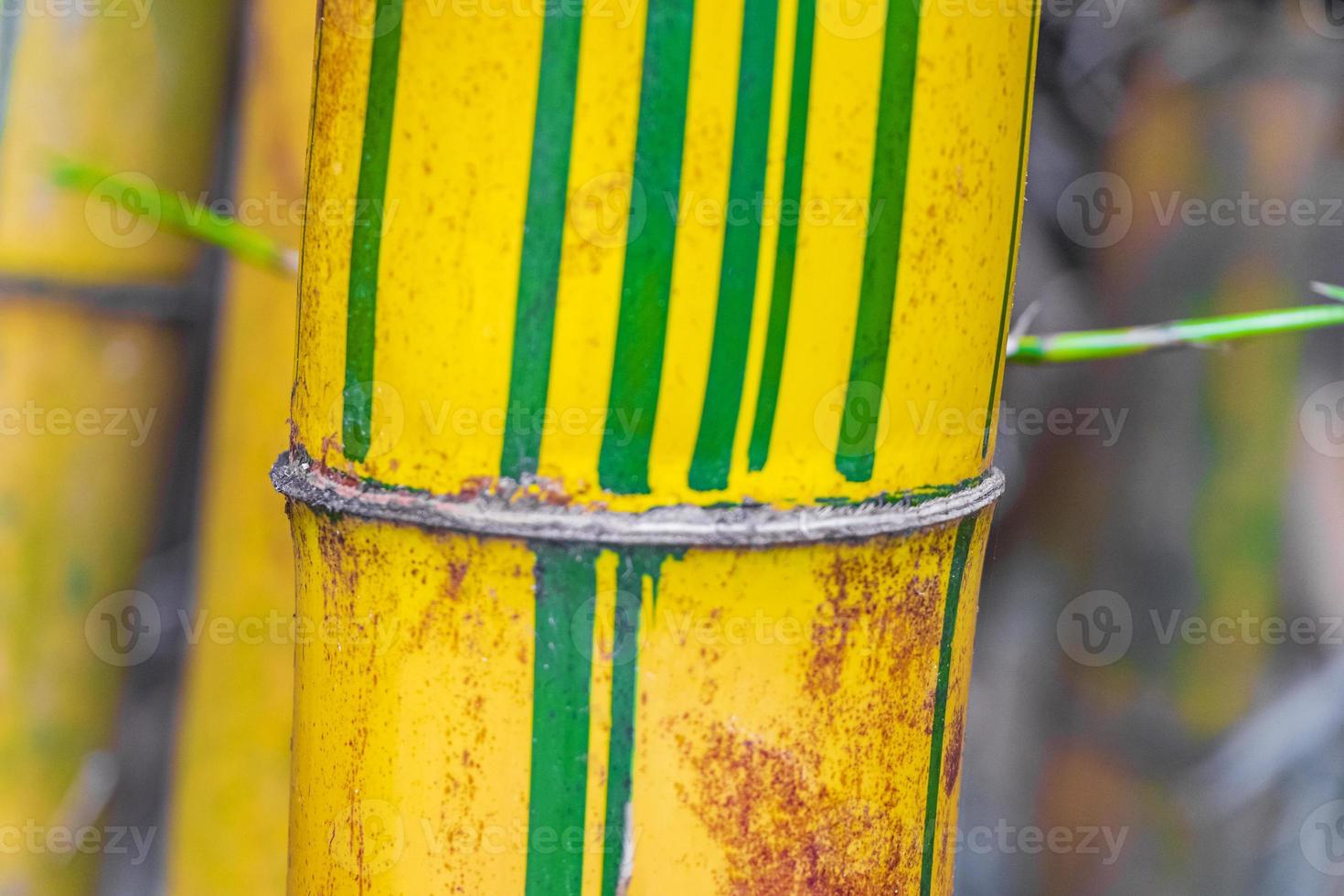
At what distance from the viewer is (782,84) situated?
20.4 inches

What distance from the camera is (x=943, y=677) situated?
2.08ft

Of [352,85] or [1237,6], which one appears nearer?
[352,85]

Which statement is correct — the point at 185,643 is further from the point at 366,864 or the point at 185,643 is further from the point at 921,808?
the point at 921,808

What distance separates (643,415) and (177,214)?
0.49 meters

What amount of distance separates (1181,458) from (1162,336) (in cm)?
36

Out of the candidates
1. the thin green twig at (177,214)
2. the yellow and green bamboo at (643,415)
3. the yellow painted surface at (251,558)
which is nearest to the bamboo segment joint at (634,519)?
the yellow and green bamboo at (643,415)

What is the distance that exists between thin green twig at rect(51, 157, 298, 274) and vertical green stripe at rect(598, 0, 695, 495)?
1.47 feet

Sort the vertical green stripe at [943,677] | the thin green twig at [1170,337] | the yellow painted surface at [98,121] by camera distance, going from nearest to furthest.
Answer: the vertical green stripe at [943,677]
the thin green twig at [1170,337]
the yellow painted surface at [98,121]

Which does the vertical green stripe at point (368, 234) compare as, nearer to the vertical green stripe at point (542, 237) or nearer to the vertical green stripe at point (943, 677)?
the vertical green stripe at point (542, 237)

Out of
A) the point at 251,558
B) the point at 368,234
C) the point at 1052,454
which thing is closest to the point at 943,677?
the point at 368,234

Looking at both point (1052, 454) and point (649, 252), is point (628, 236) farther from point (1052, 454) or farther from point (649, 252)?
point (1052, 454)

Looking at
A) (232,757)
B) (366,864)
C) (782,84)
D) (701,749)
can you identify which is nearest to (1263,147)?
(782,84)

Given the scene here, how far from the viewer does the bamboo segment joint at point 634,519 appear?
537 millimetres

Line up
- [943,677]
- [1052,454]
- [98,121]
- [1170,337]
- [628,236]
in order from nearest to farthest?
[628,236] < [943,677] < [1170,337] < [98,121] < [1052,454]
